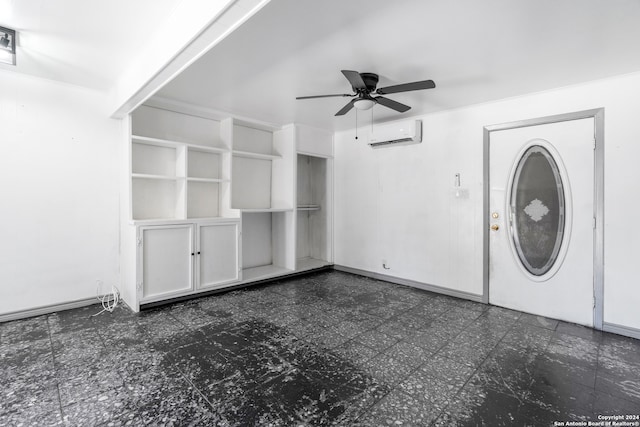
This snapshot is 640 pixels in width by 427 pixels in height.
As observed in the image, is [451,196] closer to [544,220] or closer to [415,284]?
[544,220]

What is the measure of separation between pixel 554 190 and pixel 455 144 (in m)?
1.25

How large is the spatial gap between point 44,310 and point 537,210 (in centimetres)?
559

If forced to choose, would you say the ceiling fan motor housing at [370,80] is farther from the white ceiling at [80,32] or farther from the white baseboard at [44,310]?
the white baseboard at [44,310]

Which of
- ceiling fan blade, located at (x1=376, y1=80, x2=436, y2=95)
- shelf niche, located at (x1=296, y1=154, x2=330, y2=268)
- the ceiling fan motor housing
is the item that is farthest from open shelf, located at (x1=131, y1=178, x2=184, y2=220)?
ceiling fan blade, located at (x1=376, y1=80, x2=436, y2=95)

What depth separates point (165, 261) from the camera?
12.0 ft

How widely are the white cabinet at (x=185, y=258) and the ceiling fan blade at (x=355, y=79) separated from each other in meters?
2.45

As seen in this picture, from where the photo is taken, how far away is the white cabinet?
3.51 m

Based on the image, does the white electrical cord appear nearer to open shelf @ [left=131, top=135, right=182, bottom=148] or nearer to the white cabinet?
the white cabinet

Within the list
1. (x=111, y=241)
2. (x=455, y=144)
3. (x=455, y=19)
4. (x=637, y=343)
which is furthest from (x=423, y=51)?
(x=111, y=241)

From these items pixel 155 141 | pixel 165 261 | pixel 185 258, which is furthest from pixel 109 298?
pixel 155 141

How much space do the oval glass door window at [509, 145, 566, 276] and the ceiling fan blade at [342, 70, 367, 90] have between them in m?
2.18

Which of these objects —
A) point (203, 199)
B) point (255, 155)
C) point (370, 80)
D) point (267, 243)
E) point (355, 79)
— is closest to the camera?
point (355, 79)

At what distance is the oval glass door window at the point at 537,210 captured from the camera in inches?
133

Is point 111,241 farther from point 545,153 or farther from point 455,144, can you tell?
point 545,153
